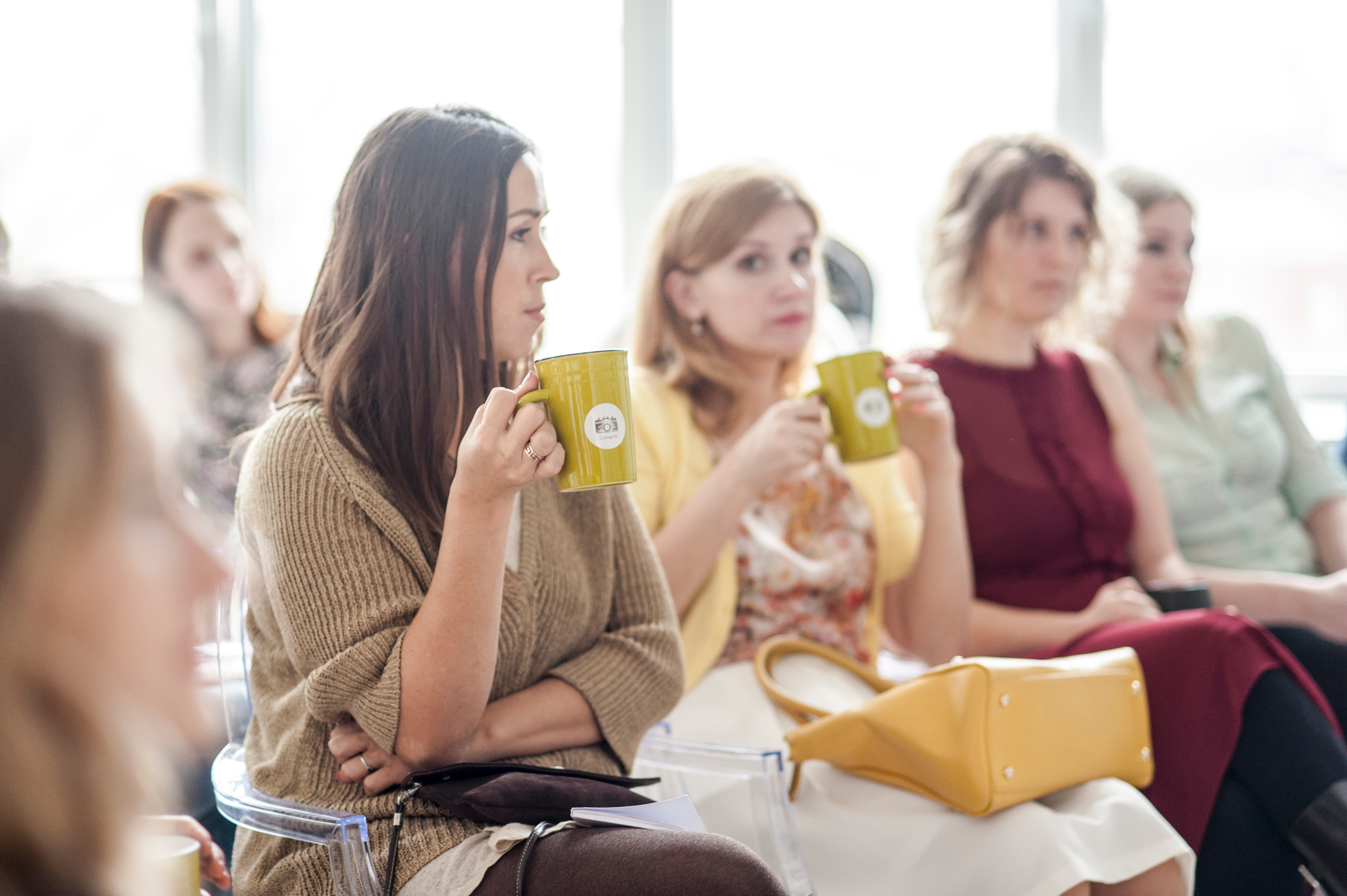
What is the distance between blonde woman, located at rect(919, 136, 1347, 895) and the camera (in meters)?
1.47

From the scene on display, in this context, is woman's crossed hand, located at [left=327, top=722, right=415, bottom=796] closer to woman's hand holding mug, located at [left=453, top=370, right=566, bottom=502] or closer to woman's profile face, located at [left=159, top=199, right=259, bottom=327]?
woman's hand holding mug, located at [left=453, top=370, right=566, bottom=502]

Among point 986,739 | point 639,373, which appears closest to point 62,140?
point 639,373

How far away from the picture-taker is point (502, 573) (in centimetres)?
105

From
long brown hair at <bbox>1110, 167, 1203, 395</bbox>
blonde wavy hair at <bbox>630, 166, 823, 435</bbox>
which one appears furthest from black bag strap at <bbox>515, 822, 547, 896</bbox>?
long brown hair at <bbox>1110, 167, 1203, 395</bbox>

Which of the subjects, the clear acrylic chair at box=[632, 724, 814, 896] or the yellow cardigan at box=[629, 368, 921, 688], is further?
the yellow cardigan at box=[629, 368, 921, 688]

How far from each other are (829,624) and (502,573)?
→ 2.59 ft

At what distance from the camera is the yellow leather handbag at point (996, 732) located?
126 cm

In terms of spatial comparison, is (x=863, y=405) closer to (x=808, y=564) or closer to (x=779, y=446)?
(x=779, y=446)

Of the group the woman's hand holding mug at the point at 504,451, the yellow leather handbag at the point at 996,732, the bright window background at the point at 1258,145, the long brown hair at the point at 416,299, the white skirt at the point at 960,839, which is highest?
the bright window background at the point at 1258,145

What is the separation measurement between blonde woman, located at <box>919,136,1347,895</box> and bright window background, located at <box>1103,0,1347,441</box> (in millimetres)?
951

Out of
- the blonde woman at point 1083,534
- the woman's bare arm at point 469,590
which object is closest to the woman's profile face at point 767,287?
the blonde woman at point 1083,534

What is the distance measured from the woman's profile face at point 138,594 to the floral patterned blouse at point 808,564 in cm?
111

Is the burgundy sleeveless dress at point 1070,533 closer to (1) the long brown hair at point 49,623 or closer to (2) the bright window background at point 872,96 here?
(2) the bright window background at point 872,96

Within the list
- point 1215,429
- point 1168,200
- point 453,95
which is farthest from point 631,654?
point 453,95
